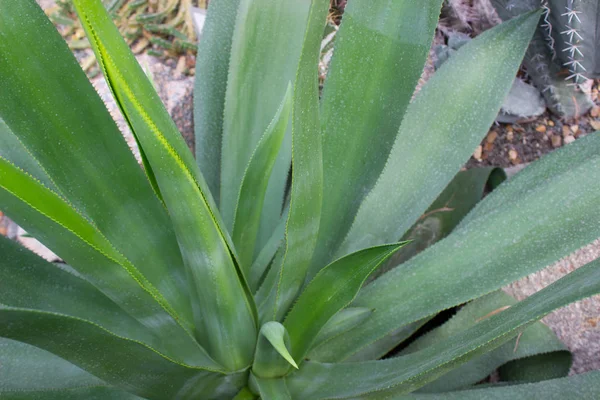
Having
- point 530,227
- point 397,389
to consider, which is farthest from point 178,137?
point 530,227

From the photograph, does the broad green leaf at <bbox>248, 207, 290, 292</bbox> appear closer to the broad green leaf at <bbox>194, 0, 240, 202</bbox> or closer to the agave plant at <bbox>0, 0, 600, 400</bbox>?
the agave plant at <bbox>0, 0, 600, 400</bbox>

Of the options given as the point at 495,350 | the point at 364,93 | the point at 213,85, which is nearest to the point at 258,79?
the point at 213,85

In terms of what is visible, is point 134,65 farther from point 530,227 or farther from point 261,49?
point 530,227

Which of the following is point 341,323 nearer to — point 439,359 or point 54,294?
point 439,359

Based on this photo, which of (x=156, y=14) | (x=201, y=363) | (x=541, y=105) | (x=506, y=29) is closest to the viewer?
(x=201, y=363)

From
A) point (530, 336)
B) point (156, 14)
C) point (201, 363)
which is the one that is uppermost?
point (156, 14)

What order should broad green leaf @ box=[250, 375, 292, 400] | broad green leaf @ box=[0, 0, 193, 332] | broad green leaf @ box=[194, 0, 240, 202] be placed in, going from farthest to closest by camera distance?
broad green leaf @ box=[194, 0, 240, 202] < broad green leaf @ box=[250, 375, 292, 400] < broad green leaf @ box=[0, 0, 193, 332]

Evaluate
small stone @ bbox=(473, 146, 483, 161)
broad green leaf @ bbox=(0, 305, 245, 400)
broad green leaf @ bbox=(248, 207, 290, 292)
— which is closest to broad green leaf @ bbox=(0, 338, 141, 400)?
broad green leaf @ bbox=(0, 305, 245, 400)
